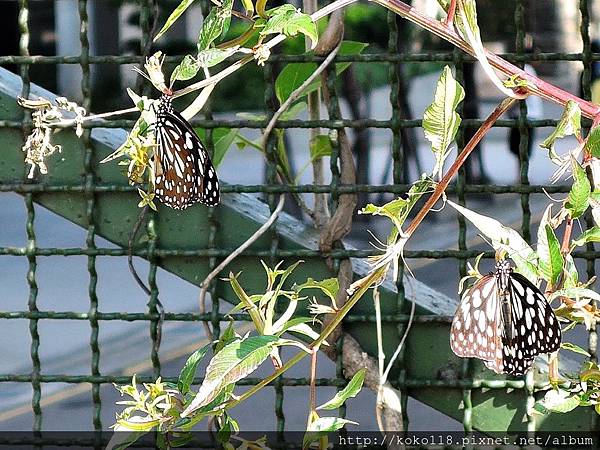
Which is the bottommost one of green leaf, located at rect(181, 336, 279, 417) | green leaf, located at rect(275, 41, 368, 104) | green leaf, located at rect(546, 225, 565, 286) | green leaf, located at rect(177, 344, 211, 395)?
green leaf, located at rect(177, 344, 211, 395)

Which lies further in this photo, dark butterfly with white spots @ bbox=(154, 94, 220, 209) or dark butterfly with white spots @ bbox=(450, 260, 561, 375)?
dark butterfly with white spots @ bbox=(154, 94, 220, 209)

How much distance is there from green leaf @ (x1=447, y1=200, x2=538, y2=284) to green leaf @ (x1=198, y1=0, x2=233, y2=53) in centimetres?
28

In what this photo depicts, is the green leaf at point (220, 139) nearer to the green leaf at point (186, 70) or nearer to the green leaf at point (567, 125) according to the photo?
the green leaf at point (186, 70)

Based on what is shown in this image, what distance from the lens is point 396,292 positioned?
4.65ft

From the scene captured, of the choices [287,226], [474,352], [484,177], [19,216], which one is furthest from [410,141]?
[474,352]

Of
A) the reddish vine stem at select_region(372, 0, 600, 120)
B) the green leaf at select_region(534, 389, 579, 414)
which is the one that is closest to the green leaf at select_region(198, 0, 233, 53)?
the reddish vine stem at select_region(372, 0, 600, 120)

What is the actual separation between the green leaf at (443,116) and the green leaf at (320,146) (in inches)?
18.0

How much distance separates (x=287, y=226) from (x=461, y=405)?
353mm

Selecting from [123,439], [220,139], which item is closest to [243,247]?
[220,139]

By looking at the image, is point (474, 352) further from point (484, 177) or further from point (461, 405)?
point (484, 177)

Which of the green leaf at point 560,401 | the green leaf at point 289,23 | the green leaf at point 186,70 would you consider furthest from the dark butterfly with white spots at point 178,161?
the green leaf at point 560,401

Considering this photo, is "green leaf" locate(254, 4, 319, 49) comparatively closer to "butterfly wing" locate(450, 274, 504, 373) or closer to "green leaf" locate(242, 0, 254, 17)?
"green leaf" locate(242, 0, 254, 17)

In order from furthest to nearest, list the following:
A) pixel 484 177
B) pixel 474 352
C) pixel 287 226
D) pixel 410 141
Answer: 1. pixel 484 177
2. pixel 410 141
3. pixel 287 226
4. pixel 474 352

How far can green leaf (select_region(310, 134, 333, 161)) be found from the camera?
1427mm
